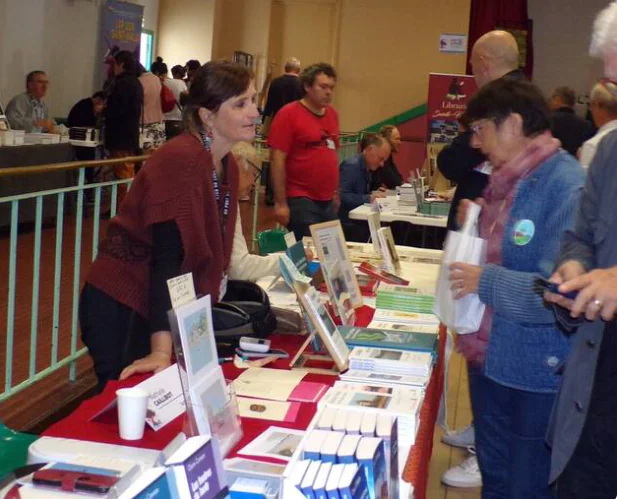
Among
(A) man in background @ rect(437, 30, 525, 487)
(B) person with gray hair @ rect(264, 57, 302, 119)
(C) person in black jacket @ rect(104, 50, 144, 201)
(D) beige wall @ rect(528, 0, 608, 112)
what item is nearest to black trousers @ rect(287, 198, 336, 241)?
(A) man in background @ rect(437, 30, 525, 487)

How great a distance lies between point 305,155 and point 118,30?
700 centimetres

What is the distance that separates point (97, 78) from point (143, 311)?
9195 millimetres

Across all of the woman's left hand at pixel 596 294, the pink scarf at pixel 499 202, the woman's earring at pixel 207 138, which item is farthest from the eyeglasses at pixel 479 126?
the woman's left hand at pixel 596 294

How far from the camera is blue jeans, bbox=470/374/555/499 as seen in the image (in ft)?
6.94

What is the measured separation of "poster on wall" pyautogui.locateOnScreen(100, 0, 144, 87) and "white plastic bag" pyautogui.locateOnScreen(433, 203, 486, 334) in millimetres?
8815

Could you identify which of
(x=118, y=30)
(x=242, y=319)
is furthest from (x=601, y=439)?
(x=118, y=30)

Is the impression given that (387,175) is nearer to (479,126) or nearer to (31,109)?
(31,109)

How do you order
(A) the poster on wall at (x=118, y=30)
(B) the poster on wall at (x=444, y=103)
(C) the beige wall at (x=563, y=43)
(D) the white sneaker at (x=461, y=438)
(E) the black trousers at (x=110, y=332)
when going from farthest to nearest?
(C) the beige wall at (x=563, y=43) → (A) the poster on wall at (x=118, y=30) → (B) the poster on wall at (x=444, y=103) → (D) the white sneaker at (x=461, y=438) → (E) the black trousers at (x=110, y=332)

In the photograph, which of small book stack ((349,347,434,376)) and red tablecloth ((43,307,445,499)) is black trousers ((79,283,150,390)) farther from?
small book stack ((349,347,434,376))

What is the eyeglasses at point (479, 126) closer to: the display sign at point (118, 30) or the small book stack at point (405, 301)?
the small book stack at point (405, 301)

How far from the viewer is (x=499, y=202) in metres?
2.17

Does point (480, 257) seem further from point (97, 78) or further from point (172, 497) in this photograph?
point (97, 78)

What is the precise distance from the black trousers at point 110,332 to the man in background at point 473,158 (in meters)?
1.29

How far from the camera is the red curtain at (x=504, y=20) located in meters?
13.3
